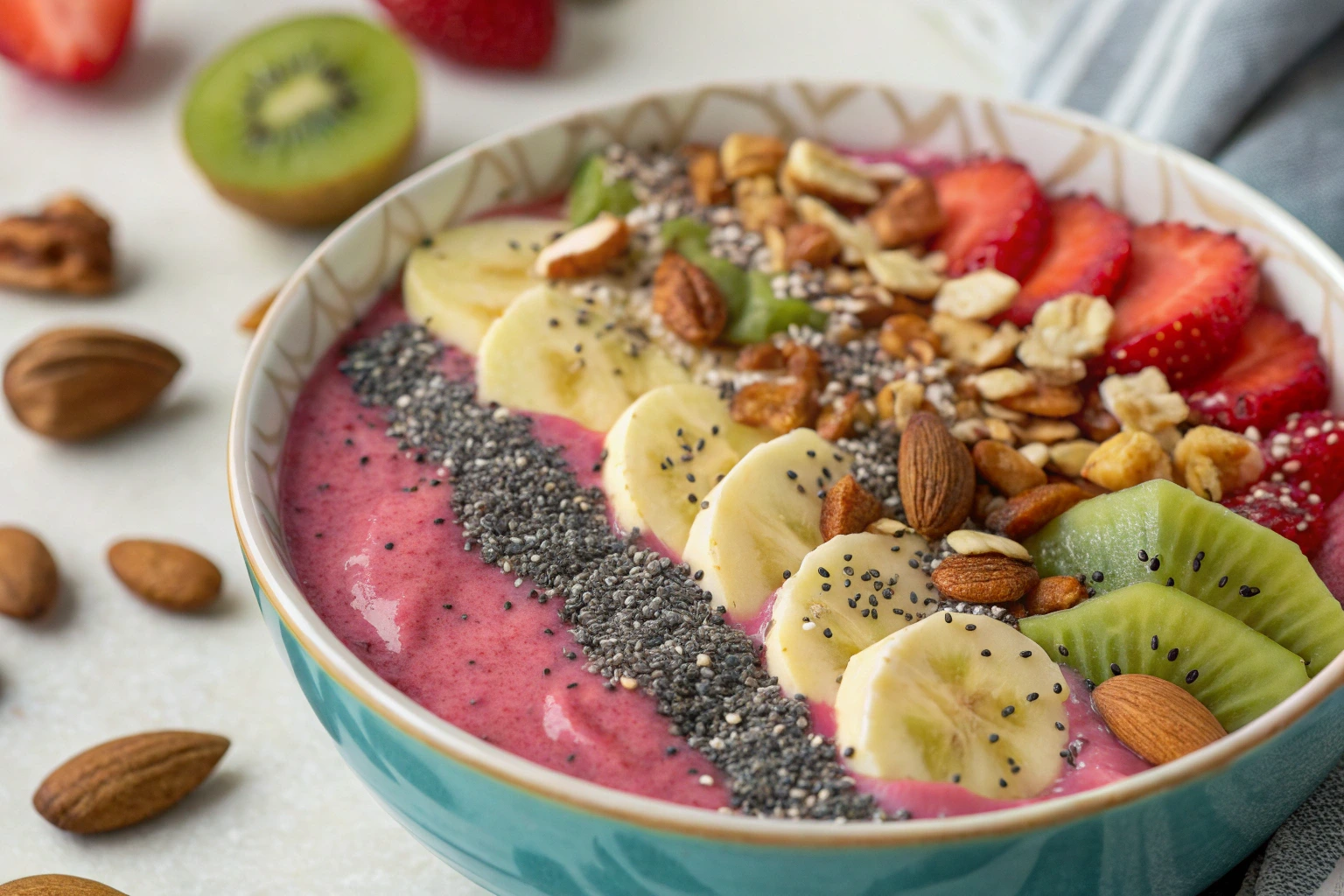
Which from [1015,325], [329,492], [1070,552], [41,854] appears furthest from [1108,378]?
[41,854]

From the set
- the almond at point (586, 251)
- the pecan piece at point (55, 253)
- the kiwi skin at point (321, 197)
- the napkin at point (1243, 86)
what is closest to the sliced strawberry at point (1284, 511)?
the napkin at point (1243, 86)

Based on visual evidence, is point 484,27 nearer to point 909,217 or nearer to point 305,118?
point 305,118

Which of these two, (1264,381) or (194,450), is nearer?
(1264,381)

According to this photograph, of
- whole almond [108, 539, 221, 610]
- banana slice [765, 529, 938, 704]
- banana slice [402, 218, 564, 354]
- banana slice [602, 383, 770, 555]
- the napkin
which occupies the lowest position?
whole almond [108, 539, 221, 610]

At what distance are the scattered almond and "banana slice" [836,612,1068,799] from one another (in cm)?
29

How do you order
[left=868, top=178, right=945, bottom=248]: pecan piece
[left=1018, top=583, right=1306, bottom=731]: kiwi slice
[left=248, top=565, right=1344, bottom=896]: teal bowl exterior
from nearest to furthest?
[left=248, top=565, right=1344, bottom=896]: teal bowl exterior, [left=1018, top=583, right=1306, bottom=731]: kiwi slice, [left=868, top=178, right=945, bottom=248]: pecan piece

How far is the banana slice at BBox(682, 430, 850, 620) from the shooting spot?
1452 millimetres

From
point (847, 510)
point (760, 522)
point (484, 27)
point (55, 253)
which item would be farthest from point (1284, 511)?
point (55, 253)

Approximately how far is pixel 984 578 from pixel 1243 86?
113 cm

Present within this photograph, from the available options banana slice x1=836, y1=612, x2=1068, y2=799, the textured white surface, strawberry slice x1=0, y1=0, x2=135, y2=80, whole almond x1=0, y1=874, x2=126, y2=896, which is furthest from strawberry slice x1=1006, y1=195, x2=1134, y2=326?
strawberry slice x1=0, y1=0, x2=135, y2=80

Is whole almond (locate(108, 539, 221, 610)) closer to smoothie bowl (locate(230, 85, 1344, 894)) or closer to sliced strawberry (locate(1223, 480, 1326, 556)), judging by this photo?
smoothie bowl (locate(230, 85, 1344, 894))

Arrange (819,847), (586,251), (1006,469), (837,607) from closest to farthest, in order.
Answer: (819,847)
(837,607)
(1006,469)
(586,251)

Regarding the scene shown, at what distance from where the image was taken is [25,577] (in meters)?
1.86


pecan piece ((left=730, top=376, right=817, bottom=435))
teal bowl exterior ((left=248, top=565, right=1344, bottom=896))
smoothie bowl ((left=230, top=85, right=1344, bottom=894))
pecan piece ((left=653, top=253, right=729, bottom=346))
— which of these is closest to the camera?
teal bowl exterior ((left=248, top=565, right=1344, bottom=896))
